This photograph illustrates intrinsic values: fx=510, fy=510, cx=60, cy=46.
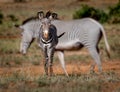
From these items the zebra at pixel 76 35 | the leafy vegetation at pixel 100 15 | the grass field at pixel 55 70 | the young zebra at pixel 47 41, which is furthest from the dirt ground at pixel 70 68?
the leafy vegetation at pixel 100 15

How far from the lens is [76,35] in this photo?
14578 mm

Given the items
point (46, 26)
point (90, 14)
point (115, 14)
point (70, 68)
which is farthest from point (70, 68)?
point (115, 14)

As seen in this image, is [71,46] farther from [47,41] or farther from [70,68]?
[70,68]

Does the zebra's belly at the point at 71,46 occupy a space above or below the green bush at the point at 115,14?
below

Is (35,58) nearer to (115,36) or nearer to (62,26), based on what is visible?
(62,26)

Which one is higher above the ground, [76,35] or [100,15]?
[100,15]

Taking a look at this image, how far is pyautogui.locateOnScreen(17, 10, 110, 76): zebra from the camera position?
14.4 meters

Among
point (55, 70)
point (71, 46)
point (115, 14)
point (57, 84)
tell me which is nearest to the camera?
point (57, 84)

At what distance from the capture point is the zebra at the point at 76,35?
14352 millimetres

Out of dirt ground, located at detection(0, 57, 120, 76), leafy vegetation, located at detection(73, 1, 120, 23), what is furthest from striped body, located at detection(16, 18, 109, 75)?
leafy vegetation, located at detection(73, 1, 120, 23)

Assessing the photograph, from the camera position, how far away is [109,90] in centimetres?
959

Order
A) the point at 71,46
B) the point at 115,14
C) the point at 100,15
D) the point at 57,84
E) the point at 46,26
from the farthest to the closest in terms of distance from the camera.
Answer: the point at 115,14
the point at 100,15
the point at 71,46
the point at 46,26
the point at 57,84

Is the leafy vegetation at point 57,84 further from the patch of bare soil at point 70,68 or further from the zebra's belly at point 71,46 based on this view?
the patch of bare soil at point 70,68

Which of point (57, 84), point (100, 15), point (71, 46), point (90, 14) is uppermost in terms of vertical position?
point (90, 14)
